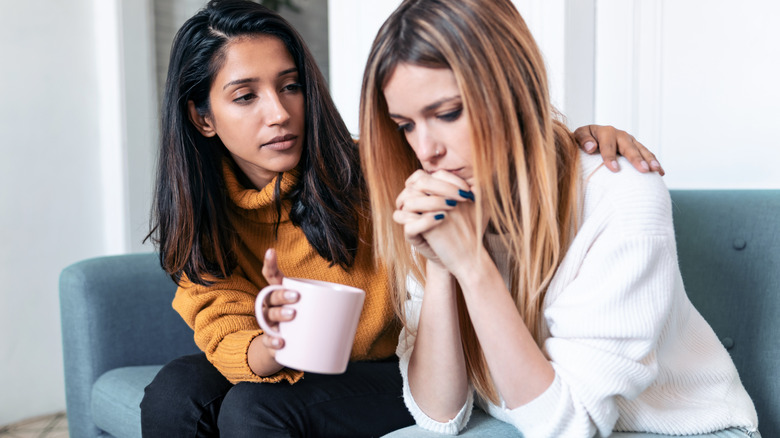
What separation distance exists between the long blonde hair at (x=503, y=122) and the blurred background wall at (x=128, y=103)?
61 centimetres

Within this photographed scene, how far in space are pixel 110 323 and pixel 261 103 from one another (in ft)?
2.49

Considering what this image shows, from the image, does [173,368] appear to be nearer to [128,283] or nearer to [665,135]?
[128,283]

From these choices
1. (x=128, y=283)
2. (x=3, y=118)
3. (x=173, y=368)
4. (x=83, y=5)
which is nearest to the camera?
(x=173, y=368)

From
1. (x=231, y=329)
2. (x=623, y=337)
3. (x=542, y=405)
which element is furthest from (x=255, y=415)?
(x=623, y=337)

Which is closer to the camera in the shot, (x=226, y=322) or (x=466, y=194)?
(x=466, y=194)

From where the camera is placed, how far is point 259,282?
4.07 feet

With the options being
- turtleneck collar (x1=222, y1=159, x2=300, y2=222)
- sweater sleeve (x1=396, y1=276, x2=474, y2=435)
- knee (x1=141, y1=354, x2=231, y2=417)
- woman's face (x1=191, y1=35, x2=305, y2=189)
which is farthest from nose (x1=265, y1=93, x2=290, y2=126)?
knee (x1=141, y1=354, x2=231, y2=417)

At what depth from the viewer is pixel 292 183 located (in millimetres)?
1157

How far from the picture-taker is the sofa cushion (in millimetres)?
1361

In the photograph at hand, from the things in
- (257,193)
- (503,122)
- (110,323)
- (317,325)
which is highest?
(503,122)

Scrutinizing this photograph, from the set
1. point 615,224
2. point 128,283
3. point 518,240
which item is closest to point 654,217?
point 615,224

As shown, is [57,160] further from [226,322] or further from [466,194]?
[466,194]

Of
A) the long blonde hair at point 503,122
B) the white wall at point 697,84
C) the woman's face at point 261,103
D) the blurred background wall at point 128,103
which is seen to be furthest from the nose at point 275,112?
the white wall at point 697,84

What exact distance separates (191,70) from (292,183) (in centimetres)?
26
